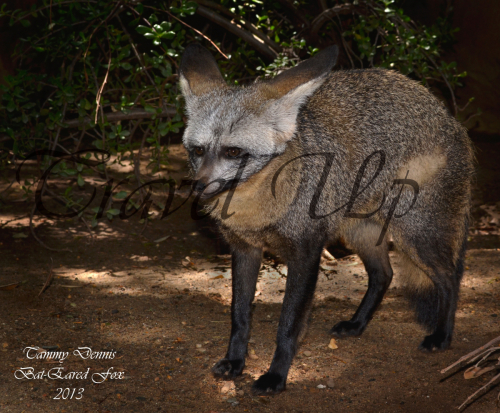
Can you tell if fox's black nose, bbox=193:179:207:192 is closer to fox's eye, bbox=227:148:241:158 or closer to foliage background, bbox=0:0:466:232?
fox's eye, bbox=227:148:241:158

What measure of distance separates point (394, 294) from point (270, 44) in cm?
280

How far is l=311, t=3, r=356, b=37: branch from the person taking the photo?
17.2 ft

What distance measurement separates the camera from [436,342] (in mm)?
3604

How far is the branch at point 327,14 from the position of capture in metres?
5.24

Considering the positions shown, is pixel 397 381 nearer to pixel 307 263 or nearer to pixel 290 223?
pixel 307 263

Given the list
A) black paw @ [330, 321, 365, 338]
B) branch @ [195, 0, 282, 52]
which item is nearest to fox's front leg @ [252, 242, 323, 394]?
black paw @ [330, 321, 365, 338]

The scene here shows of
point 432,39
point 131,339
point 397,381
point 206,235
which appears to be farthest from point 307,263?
point 432,39

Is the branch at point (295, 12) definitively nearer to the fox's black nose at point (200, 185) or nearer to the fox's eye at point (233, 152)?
the fox's eye at point (233, 152)

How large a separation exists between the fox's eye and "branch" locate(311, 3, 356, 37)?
2.99 m

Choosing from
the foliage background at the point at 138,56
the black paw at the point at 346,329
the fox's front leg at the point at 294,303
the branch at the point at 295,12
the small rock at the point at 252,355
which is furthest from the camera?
the branch at the point at 295,12

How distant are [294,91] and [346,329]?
1794mm

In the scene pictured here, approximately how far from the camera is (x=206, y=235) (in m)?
5.67

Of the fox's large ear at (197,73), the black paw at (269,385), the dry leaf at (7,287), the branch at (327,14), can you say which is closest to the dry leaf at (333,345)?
the black paw at (269,385)

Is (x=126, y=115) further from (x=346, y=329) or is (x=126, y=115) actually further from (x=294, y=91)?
(x=346, y=329)
